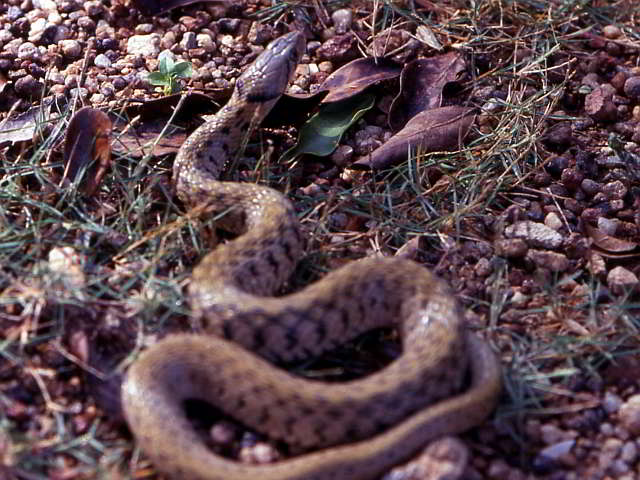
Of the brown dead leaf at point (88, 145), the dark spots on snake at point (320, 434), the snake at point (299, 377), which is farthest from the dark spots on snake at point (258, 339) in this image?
the brown dead leaf at point (88, 145)

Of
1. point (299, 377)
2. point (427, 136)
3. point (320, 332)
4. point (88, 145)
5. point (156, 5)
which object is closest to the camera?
point (299, 377)

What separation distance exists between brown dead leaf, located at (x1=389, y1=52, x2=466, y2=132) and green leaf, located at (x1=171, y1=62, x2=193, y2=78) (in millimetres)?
1514

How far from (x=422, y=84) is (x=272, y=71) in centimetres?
112

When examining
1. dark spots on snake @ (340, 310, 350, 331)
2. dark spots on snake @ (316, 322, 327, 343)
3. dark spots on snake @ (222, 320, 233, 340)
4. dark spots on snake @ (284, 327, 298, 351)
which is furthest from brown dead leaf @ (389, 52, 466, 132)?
dark spots on snake @ (222, 320, 233, 340)

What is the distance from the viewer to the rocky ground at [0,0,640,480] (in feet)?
14.0

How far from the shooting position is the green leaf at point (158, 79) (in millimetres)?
6250

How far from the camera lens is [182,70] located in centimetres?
632

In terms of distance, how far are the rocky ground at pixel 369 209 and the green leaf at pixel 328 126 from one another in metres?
0.12

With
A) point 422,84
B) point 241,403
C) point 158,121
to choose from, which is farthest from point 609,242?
point 158,121

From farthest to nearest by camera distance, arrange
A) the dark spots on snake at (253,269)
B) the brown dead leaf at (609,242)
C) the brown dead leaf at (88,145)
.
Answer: the brown dead leaf at (88,145) < the brown dead leaf at (609,242) < the dark spots on snake at (253,269)

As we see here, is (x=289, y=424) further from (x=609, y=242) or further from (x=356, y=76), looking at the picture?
(x=356, y=76)

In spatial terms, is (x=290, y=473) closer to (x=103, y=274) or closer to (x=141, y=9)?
(x=103, y=274)

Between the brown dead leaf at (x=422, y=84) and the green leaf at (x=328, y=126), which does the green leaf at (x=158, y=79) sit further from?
the brown dead leaf at (x=422, y=84)

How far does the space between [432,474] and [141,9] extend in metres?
4.73
